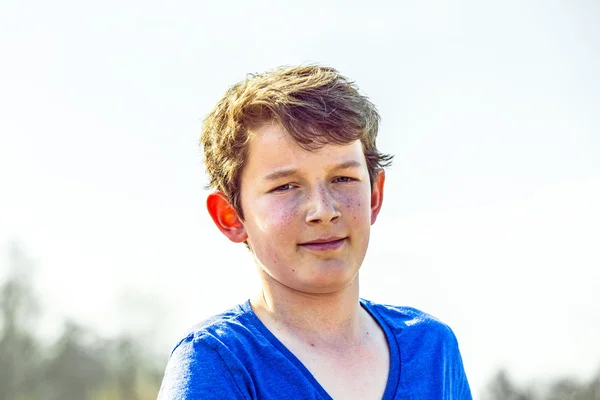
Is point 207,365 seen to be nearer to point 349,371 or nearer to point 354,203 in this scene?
point 349,371

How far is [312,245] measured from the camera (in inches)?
92.1

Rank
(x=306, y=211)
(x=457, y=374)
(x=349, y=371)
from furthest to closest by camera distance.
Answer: (x=457, y=374), (x=349, y=371), (x=306, y=211)

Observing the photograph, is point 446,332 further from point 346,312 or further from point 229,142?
point 229,142

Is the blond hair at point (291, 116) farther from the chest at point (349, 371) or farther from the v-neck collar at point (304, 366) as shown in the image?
the chest at point (349, 371)

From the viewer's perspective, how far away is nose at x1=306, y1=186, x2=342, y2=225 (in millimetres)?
2295

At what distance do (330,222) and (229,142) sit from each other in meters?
0.41

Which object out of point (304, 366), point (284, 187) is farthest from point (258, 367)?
point (284, 187)

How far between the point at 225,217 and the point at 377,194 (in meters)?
0.45

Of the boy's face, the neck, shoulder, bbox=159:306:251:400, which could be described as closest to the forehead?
the boy's face

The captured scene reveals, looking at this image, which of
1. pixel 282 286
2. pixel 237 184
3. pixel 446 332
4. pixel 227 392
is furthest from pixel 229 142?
pixel 446 332

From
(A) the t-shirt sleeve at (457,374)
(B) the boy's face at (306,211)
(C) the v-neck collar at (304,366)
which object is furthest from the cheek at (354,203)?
(A) the t-shirt sleeve at (457,374)

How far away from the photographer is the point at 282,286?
2.45 meters

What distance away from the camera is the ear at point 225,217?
100 inches

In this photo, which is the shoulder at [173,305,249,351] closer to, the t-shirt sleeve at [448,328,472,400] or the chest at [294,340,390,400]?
the chest at [294,340,390,400]
